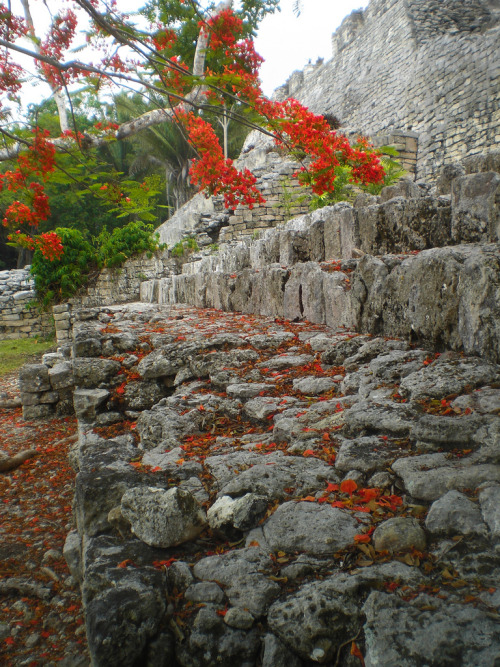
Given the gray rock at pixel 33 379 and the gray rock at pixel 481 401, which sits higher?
the gray rock at pixel 481 401

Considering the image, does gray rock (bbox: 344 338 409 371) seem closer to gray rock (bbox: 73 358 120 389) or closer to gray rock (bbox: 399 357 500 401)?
gray rock (bbox: 399 357 500 401)

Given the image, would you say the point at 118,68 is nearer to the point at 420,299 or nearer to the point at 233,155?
the point at 420,299

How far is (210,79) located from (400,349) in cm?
225

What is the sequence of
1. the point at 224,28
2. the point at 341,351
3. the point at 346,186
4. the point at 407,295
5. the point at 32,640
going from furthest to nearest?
the point at 346,186 → the point at 224,28 → the point at 341,351 → the point at 407,295 → the point at 32,640

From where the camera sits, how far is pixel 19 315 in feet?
51.4

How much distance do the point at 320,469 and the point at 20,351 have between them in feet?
45.7

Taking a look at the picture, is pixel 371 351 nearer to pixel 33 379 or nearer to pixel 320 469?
pixel 320 469

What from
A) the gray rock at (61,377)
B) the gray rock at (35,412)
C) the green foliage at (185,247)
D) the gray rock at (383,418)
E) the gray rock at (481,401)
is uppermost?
the green foliage at (185,247)

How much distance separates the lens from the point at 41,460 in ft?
15.4

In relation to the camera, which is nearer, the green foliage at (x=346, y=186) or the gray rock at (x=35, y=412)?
the gray rock at (x=35, y=412)

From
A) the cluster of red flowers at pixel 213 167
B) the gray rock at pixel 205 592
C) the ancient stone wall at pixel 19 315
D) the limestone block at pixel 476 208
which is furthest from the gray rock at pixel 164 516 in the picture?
the ancient stone wall at pixel 19 315

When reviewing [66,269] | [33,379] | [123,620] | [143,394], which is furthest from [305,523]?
[66,269]

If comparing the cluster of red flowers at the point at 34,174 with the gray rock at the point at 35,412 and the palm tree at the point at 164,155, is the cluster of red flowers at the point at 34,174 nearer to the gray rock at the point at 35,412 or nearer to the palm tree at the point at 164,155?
the gray rock at the point at 35,412

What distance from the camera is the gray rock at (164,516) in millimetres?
1320
